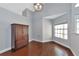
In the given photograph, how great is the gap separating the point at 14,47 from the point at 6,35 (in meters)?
Answer: 0.56

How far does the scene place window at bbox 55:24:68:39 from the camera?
2906 millimetres

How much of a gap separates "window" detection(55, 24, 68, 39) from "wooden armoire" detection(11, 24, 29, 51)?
5.17 ft

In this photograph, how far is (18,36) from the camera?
3.62 m

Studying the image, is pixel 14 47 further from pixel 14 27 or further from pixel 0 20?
pixel 0 20

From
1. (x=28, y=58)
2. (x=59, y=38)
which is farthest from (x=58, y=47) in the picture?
(x=28, y=58)

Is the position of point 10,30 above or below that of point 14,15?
below

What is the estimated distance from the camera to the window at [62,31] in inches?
114

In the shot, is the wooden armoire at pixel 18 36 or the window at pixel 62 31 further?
the wooden armoire at pixel 18 36

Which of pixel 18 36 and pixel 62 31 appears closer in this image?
pixel 62 31

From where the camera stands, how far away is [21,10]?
13.6 ft

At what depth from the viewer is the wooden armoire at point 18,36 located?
3434mm

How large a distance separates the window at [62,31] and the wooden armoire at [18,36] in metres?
1.58

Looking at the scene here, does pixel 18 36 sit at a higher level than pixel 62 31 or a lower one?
lower

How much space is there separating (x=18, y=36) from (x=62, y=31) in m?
1.79
